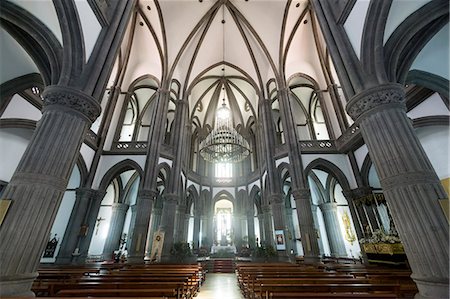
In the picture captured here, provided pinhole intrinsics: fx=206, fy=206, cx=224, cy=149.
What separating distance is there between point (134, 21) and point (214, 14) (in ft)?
19.5

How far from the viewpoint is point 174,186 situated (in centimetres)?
1385

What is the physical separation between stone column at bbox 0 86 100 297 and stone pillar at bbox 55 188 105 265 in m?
8.24

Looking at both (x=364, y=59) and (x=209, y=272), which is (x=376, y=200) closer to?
(x=364, y=59)

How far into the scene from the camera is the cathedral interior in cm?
416


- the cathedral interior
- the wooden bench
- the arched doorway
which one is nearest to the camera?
the wooden bench

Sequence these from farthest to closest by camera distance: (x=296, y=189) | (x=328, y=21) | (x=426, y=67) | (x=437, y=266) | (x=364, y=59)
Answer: (x=296, y=189), (x=426, y=67), (x=328, y=21), (x=364, y=59), (x=437, y=266)

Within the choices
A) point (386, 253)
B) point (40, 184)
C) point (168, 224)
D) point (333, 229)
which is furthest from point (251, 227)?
point (40, 184)

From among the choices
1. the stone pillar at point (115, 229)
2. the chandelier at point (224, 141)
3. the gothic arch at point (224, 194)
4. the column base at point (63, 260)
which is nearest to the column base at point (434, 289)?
the chandelier at point (224, 141)

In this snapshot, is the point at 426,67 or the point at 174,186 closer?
the point at 426,67

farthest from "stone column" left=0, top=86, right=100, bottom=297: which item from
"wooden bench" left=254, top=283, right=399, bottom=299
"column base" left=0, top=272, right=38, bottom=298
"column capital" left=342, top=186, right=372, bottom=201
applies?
"column capital" left=342, top=186, right=372, bottom=201

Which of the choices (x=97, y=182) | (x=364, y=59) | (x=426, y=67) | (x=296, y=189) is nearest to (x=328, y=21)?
(x=364, y=59)

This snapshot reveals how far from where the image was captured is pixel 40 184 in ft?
13.4

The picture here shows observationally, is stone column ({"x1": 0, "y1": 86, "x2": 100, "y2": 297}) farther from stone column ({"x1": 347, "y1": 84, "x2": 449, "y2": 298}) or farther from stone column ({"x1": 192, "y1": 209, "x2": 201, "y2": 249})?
stone column ({"x1": 192, "y1": 209, "x2": 201, "y2": 249})

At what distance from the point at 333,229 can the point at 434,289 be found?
48.7 ft
